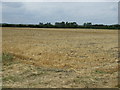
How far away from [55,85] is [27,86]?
707mm

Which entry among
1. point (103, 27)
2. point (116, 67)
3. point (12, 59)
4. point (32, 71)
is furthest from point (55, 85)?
point (103, 27)

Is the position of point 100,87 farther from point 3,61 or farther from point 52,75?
point 3,61

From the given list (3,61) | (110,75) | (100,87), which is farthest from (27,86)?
(3,61)

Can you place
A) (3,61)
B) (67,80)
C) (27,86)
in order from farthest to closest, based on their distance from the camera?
(3,61) < (67,80) < (27,86)

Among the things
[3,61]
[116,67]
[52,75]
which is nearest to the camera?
[52,75]

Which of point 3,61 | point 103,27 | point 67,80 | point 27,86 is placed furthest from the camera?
point 103,27

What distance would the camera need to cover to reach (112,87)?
21.8 feet

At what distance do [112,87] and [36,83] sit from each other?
1958 millimetres

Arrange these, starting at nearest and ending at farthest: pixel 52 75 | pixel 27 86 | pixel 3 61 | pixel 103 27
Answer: pixel 27 86 < pixel 52 75 < pixel 3 61 < pixel 103 27

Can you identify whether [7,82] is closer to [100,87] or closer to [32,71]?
[32,71]

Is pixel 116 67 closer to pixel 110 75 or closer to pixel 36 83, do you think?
pixel 110 75

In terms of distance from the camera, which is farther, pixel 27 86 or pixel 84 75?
pixel 84 75

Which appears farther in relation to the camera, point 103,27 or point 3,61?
point 103,27

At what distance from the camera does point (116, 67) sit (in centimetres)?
905
